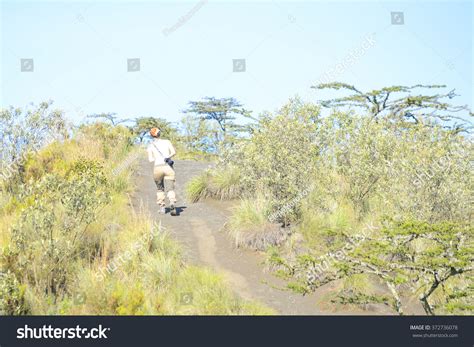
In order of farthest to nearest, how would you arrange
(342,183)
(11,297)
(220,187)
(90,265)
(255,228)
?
1. (220,187)
2. (342,183)
3. (255,228)
4. (90,265)
5. (11,297)

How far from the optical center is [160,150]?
41.7ft

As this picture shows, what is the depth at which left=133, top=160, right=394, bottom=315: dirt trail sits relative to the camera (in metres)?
10.1

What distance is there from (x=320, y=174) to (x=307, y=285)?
23.3 ft

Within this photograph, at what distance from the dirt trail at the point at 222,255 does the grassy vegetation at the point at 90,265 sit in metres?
0.74

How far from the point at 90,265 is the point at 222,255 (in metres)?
3.32

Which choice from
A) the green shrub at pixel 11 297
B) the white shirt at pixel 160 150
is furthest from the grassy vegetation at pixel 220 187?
the green shrub at pixel 11 297

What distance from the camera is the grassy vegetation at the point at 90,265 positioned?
25.5 feet

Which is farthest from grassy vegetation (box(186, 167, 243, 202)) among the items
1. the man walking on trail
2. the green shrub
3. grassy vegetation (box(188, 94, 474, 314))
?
the green shrub

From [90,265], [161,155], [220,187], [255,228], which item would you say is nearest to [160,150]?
[161,155]

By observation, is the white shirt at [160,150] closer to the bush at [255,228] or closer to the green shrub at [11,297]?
the bush at [255,228]

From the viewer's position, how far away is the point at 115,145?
2172 cm

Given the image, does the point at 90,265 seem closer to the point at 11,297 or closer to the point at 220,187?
the point at 11,297
